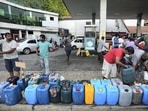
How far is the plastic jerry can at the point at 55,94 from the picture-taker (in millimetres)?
4062

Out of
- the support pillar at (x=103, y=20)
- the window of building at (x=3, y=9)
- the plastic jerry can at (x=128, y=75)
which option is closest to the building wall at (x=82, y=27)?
the window of building at (x=3, y=9)

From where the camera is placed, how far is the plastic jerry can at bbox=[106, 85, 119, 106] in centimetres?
402

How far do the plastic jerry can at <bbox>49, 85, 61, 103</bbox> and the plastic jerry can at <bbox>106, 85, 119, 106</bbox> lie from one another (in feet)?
3.86

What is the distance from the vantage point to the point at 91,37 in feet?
47.0

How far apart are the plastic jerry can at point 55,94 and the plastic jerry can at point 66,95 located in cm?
9

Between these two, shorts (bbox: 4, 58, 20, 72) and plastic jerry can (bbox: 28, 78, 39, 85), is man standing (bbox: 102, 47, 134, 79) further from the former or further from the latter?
shorts (bbox: 4, 58, 20, 72)

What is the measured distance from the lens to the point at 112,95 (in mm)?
4023

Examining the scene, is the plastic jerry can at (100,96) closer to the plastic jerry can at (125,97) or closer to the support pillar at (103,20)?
the plastic jerry can at (125,97)

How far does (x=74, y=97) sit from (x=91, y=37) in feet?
35.0

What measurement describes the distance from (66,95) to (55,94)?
0.87 ft

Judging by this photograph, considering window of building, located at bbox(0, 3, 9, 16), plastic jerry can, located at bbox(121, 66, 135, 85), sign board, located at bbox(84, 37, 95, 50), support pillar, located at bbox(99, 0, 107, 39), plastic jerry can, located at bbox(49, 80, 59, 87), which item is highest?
window of building, located at bbox(0, 3, 9, 16)

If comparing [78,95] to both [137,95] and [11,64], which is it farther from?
[11,64]

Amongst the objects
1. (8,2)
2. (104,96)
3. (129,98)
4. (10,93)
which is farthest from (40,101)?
(8,2)

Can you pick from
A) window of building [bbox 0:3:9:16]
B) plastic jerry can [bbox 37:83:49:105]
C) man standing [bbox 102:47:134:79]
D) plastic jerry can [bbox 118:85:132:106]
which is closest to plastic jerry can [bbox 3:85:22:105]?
plastic jerry can [bbox 37:83:49:105]
